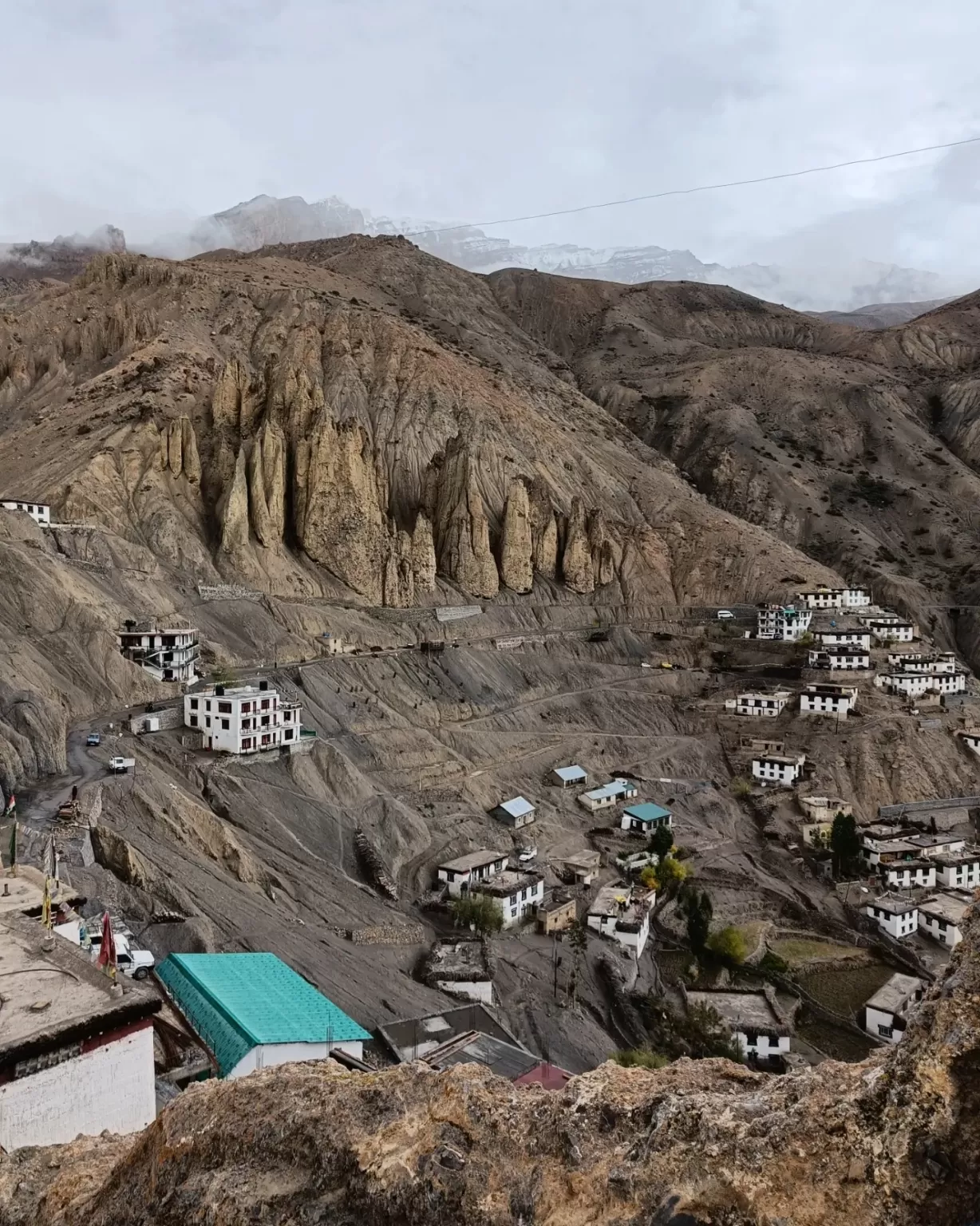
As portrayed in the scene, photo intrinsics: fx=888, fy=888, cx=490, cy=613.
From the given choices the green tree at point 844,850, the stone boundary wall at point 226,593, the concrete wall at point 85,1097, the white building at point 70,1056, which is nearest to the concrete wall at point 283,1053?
the concrete wall at point 85,1097

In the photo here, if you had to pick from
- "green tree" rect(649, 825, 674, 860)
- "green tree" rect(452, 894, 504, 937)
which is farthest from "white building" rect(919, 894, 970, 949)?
"green tree" rect(452, 894, 504, 937)

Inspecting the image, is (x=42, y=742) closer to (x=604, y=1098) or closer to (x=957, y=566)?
(x=604, y=1098)

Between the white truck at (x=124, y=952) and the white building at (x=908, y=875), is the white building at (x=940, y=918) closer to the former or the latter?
the white building at (x=908, y=875)

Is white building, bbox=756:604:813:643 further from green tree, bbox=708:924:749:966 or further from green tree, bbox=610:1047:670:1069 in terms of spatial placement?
green tree, bbox=610:1047:670:1069

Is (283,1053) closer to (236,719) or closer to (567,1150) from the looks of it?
(567,1150)

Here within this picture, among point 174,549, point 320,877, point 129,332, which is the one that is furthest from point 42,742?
point 129,332
